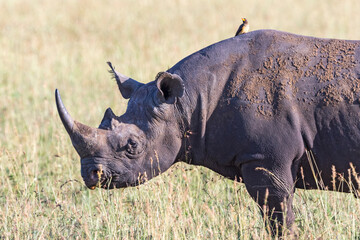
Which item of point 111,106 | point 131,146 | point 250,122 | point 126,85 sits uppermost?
point 111,106

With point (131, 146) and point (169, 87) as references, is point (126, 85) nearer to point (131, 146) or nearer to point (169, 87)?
point (169, 87)

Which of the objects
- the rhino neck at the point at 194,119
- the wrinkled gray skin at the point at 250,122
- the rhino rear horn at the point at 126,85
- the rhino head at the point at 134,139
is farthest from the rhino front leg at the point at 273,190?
the rhino rear horn at the point at 126,85

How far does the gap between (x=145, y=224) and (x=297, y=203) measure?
1.49 metres

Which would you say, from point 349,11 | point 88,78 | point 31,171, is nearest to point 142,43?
point 88,78

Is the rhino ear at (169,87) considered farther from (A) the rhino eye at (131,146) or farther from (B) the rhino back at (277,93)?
(A) the rhino eye at (131,146)

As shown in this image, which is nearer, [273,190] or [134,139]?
[273,190]

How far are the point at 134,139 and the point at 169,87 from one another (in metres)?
0.52

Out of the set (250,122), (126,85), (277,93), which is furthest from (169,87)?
(277,93)

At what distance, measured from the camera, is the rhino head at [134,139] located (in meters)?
5.39

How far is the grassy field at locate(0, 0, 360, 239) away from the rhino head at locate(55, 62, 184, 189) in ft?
1.02

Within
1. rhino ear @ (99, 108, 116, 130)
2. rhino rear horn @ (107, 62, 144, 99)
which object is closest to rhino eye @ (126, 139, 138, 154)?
rhino ear @ (99, 108, 116, 130)

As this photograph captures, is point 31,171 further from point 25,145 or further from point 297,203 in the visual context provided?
point 297,203

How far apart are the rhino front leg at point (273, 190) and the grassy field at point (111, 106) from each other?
138 millimetres

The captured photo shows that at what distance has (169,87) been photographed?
5.48 m
